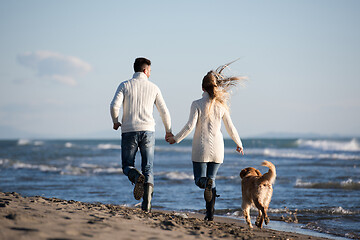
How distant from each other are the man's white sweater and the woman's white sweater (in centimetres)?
49

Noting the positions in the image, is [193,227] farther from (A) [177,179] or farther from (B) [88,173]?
(B) [88,173]

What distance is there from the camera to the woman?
5137 millimetres

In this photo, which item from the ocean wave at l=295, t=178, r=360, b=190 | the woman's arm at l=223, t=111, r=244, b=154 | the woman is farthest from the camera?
the ocean wave at l=295, t=178, r=360, b=190

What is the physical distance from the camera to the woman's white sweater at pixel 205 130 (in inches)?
203

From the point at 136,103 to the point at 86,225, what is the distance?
2.04 metres

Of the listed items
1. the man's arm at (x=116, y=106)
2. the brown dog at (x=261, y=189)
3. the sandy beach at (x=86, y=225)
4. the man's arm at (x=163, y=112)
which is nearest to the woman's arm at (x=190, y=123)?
the man's arm at (x=163, y=112)

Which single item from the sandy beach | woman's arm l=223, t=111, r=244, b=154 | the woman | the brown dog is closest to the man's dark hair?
the woman

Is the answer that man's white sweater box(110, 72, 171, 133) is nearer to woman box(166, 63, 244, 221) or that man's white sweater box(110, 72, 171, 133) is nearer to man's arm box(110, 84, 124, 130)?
man's arm box(110, 84, 124, 130)

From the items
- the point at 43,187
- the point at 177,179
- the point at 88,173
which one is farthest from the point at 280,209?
the point at 88,173

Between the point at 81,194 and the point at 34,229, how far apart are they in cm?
631

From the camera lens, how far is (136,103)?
5254 mm

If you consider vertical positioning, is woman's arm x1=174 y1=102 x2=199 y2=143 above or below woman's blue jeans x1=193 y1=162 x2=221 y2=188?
above

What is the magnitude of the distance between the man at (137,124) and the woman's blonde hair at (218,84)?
70 cm

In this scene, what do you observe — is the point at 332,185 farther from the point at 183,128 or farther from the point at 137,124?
the point at 137,124
